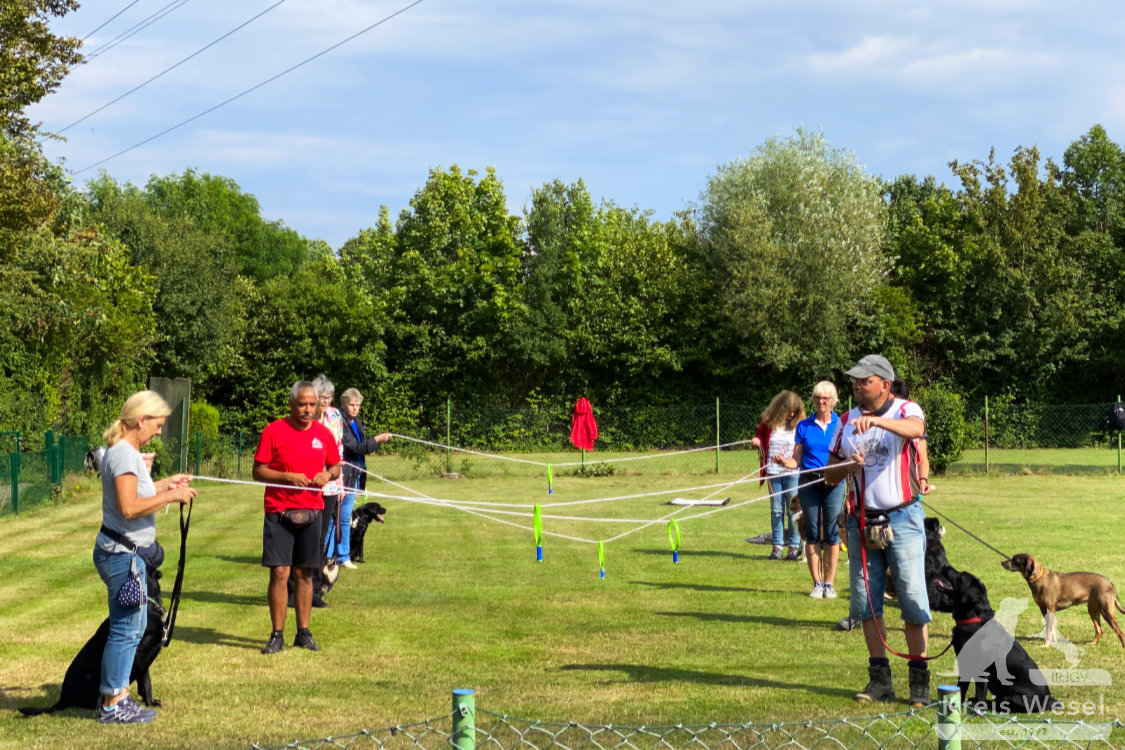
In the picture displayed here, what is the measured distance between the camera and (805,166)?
3516 cm

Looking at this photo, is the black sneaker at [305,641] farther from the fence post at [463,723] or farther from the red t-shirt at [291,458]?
the fence post at [463,723]

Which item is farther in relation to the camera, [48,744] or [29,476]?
[29,476]

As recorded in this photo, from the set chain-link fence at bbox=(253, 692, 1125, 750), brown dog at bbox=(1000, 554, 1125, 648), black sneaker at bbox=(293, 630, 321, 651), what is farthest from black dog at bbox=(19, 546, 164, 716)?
brown dog at bbox=(1000, 554, 1125, 648)

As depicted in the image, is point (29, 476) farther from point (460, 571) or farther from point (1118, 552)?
point (1118, 552)

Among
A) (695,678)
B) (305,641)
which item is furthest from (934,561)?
(305,641)

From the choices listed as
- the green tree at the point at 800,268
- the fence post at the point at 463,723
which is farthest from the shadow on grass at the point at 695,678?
the green tree at the point at 800,268

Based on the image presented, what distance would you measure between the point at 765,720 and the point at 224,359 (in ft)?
101

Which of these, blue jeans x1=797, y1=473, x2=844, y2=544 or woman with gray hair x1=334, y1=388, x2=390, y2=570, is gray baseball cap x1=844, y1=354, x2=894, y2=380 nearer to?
blue jeans x1=797, y1=473, x2=844, y2=544

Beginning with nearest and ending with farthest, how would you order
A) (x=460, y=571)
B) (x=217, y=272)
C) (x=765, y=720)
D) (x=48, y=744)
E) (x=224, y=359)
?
(x=48, y=744), (x=765, y=720), (x=460, y=571), (x=224, y=359), (x=217, y=272)

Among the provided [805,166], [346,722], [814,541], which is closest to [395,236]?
[805,166]

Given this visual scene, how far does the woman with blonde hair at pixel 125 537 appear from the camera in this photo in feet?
17.4

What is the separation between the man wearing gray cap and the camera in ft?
18.3

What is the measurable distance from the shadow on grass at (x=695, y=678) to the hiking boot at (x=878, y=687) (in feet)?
0.48

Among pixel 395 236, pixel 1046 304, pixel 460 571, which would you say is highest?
pixel 395 236
